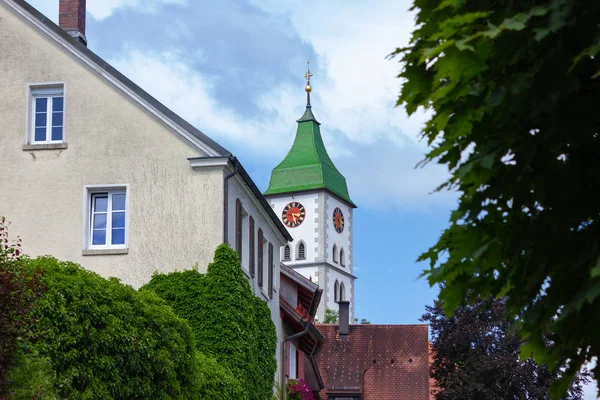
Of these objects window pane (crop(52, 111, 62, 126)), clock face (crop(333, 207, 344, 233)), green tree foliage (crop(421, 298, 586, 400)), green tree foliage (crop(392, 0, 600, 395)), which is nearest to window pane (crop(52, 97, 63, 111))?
window pane (crop(52, 111, 62, 126))

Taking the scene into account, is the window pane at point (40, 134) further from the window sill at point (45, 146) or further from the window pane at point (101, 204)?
the window pane at point (101, 204)

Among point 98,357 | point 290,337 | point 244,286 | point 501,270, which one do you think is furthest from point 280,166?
point 501,270

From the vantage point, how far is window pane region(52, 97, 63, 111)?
26.7m

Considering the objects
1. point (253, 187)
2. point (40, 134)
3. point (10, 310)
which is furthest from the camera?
point (253, 187)

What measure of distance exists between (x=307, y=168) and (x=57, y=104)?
95318 mm

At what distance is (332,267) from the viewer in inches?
4808

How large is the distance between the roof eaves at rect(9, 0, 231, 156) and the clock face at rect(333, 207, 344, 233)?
97.5m

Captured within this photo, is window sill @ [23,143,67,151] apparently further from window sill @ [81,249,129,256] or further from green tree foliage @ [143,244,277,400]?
green tree foliage @ [143,244,277,400]

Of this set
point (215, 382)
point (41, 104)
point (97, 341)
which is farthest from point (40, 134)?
point (97, 341)

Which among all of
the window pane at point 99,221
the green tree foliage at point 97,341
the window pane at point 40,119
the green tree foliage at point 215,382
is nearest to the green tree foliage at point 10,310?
the green tree foliage at point 97,341

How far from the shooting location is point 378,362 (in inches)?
2158

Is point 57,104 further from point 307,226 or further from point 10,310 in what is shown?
point 307,226

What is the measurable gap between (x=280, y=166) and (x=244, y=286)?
97.6m

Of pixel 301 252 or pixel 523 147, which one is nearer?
pixel 523 147
